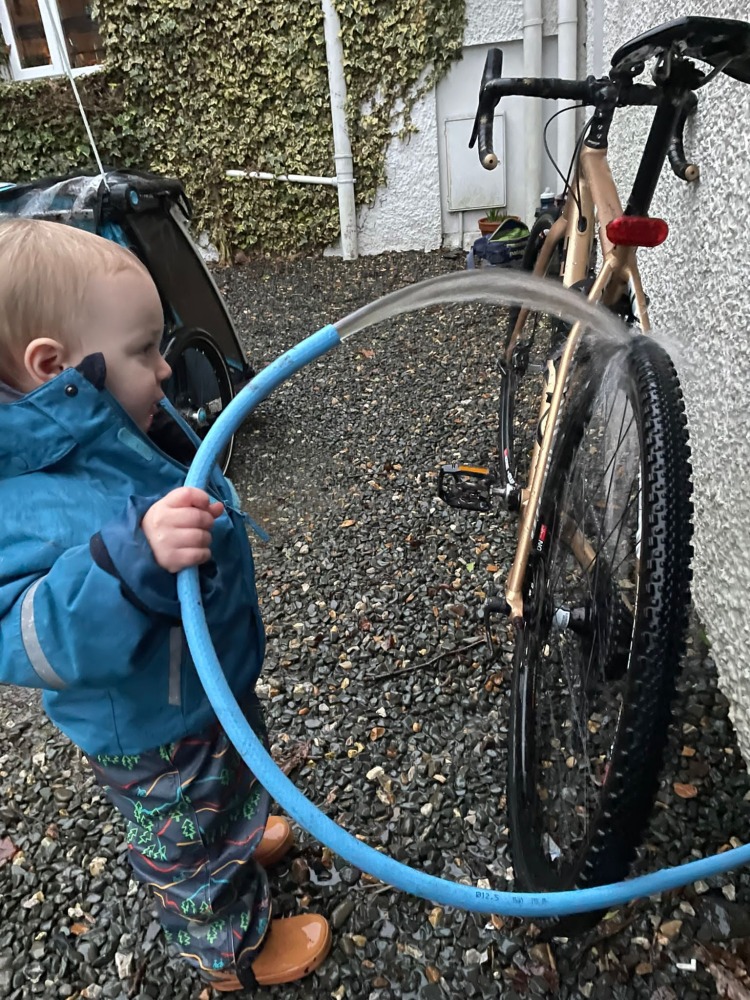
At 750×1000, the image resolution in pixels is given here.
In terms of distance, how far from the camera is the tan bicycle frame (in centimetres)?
179

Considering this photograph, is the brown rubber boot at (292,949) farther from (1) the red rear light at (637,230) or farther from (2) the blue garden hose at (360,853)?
(1) the red rear light at (637,230)

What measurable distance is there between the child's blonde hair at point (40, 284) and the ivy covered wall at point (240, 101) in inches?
239

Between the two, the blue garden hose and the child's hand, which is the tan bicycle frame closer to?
the blue garden hose

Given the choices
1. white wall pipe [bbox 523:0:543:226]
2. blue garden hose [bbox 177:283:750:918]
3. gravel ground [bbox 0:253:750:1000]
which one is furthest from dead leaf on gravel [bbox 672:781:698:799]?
white wall pipe [bbox 523:0:543:226]

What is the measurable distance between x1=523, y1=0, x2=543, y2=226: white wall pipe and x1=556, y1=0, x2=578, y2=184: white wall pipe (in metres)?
0.18

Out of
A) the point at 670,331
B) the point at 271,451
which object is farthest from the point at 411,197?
the point at 670,331

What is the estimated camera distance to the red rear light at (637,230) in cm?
167

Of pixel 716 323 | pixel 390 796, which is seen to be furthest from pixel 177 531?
pixel 716 323

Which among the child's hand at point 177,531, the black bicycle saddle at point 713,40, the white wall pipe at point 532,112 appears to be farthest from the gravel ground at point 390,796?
the white wall pipe at point 532,112

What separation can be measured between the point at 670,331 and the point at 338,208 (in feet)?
16.9

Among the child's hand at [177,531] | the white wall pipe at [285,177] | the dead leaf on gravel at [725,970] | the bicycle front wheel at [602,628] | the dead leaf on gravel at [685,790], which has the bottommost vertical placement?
the dead leaf on gravel at [685,790]

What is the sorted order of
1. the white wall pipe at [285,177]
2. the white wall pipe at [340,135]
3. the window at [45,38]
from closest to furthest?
the white wall pipe at [340,135] → the white wall pipe at [285,177] → the window at [45,38]

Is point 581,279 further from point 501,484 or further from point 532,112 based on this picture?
point 532,112

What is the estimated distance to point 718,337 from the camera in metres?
1.90
